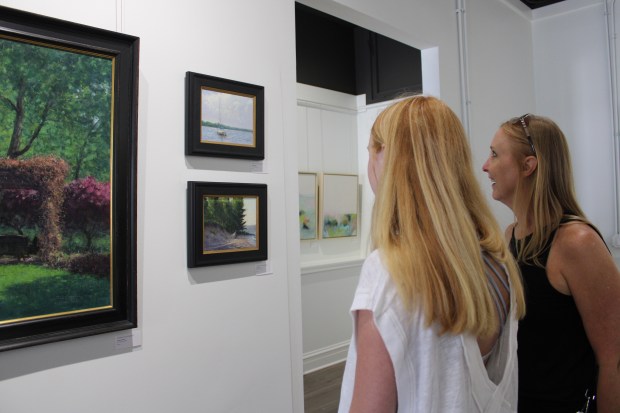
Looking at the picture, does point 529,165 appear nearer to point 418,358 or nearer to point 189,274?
point 418,358

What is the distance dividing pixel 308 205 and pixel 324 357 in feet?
5.51

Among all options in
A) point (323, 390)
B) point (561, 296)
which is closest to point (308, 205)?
point (323, 390)

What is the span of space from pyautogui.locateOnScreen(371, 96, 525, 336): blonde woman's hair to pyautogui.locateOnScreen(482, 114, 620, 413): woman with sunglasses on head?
525mm

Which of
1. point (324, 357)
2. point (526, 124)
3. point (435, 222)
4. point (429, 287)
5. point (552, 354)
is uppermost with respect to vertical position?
point (526, 124)

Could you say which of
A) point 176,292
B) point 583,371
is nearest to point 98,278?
point 176,292

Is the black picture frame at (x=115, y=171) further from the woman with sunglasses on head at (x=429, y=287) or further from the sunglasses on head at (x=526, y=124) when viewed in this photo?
the sunglasses on head at (x=526, y=124)

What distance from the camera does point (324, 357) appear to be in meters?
5.17

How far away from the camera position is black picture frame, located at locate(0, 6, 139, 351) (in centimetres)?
173

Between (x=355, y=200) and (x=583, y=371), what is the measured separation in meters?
4.31

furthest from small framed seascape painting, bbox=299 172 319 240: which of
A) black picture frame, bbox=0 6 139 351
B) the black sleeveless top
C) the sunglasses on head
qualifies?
the black sleeveless top

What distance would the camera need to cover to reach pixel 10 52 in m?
1.63

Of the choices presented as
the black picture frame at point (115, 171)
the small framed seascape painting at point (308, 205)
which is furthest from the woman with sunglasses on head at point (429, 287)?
the small framed seascape painting at point (308, 205)

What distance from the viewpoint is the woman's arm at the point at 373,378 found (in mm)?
857

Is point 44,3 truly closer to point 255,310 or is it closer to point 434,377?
point 255,310
